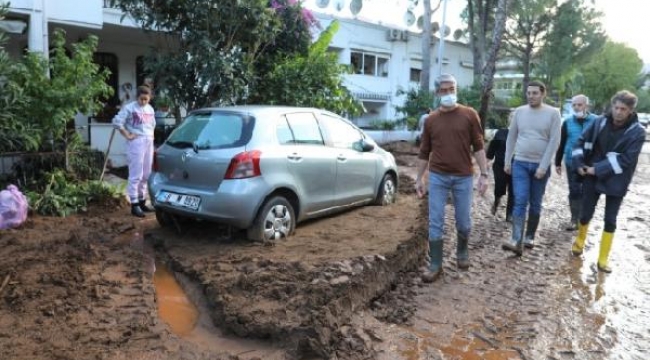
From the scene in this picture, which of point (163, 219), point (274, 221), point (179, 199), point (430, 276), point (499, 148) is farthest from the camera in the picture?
point (499, 148)

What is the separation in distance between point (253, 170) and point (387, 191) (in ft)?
10.1

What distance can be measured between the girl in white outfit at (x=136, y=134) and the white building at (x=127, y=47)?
3.22m

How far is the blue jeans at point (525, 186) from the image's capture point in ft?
19.1

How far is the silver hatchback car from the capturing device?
529 cm

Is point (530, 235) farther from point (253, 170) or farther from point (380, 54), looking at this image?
point (380, 54)

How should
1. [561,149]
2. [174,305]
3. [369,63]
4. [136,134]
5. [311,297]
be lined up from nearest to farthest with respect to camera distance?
[311,297] < [174,305] < [136,134] < [561,149] < [369,63]

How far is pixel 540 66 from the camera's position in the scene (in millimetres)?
32406

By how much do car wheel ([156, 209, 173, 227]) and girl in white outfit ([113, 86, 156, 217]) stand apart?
1.04m

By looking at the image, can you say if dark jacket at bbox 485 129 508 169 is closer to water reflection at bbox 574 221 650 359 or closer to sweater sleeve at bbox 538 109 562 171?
water reflection at bbox 574 221 650 359

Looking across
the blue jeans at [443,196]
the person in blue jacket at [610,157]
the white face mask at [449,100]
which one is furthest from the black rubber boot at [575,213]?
the white face mask at [449,100]

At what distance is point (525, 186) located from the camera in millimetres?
5863

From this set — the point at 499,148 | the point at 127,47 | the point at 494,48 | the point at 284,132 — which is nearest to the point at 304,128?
the point at 284,132

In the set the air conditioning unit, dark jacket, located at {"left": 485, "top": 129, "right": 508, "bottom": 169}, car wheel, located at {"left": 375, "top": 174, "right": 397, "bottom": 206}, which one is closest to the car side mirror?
car wheel, located at {"left": 375, "top": 174, "right": 397, "bottom": 206}

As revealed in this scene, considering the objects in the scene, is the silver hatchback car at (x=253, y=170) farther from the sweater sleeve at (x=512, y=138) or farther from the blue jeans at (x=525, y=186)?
the blue jeans at (x=525, y=186)
